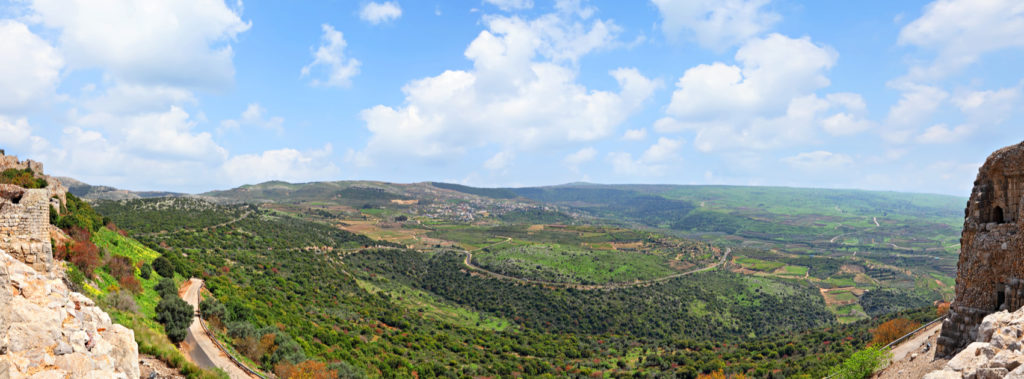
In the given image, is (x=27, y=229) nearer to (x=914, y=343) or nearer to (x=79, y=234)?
(x=79, y=234)

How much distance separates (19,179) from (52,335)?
2357cm

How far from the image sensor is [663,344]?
1774 inches

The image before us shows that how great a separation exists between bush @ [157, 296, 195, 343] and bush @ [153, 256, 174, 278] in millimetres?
7397

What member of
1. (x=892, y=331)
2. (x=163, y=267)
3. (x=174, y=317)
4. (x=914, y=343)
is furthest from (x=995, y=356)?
(x=163, y=267)

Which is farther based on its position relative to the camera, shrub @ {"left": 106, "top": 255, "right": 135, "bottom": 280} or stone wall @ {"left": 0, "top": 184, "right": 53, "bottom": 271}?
shrub @ {"left": 106, "top": 255, "right": 135, "bottom": 280}

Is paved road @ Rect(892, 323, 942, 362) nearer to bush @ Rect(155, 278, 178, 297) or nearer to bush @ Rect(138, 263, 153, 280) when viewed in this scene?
bush @ Rect(155, 278, 178, 297)

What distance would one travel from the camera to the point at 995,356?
7809 mm

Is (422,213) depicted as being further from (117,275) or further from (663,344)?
(117,275)

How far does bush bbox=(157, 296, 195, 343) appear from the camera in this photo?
17.5m

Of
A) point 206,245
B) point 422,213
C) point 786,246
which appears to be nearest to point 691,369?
point 206,245

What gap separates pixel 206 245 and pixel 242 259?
4.30m

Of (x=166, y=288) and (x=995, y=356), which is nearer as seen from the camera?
(x=995, y=356)

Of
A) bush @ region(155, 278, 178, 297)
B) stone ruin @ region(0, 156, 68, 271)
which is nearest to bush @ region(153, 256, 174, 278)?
bush @ region(155, 278, 178, 297)

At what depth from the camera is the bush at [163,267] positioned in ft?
81.8
